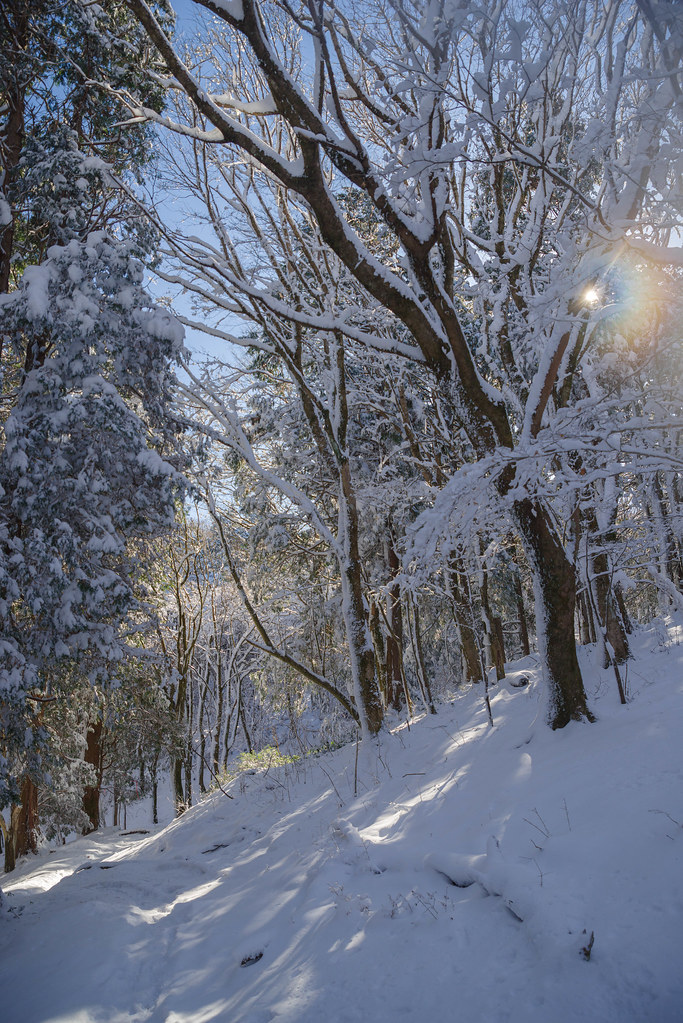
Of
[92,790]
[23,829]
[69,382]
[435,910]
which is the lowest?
[92,790]

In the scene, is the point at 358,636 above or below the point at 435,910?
above

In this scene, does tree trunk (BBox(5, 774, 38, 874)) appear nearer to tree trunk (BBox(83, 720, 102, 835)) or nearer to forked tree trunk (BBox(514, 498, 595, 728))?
tree trunk (BBox(83, 720, 102, 835))

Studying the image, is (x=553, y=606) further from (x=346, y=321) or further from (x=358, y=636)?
(x=346, y=321)

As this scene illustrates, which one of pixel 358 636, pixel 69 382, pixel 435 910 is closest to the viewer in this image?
pixel 435 910

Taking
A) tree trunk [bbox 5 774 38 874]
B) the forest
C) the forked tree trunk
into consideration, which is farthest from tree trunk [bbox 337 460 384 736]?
tree trunk [bbox 5 774 38 874]

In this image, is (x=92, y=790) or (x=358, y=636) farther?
(x=92, y=790)

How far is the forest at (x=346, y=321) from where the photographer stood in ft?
13.7

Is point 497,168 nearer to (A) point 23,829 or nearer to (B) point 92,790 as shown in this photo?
(A) point 23,829

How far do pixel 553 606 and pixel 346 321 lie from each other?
582cm

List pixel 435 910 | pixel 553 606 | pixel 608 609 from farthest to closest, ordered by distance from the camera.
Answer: pixel 608 609 → pixel 553 606 → pixel 435 910

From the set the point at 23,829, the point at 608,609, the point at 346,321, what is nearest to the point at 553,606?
the point at 608,609

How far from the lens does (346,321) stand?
9.06m

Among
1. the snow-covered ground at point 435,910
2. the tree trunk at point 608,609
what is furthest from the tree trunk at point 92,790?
the tree trunk at point 608,609

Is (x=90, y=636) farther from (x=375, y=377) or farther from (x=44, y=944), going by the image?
(x=375, y=377)
